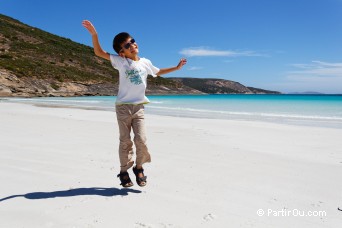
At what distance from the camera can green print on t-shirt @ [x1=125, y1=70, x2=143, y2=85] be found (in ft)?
12.9

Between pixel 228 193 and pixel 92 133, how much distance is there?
5.42 m

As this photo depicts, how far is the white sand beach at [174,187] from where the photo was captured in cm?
302

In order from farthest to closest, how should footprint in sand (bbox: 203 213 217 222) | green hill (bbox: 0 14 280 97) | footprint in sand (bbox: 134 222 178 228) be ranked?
green hill (bbox: 0 14 280 97) < footprint in sand (bbox: 203 213 217 222) < footprint in sand (bbox: 134 222 178 228)

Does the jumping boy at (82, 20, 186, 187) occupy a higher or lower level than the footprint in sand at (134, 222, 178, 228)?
higher

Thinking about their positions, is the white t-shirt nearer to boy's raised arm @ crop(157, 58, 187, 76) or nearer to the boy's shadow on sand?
boy's raised arm @ crop(157, 58, 187, 76)

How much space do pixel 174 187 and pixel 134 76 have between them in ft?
4.54

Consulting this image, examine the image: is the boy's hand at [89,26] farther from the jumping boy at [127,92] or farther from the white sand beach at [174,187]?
the white sand beach at [174,187]

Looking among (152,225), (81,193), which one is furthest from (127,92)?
(152,225)

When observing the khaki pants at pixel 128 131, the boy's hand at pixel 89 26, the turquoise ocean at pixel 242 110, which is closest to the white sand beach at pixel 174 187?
the khaki pants at pixel 128 131

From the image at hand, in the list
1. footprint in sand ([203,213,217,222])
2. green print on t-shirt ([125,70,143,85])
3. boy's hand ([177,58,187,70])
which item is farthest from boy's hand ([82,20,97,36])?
footprint in sand ([203,213,217,222])

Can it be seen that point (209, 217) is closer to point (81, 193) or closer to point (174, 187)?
point (174, 187)

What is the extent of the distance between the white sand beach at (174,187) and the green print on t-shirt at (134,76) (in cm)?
125

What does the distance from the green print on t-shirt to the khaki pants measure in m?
0.28

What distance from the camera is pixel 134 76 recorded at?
394 centimetres
